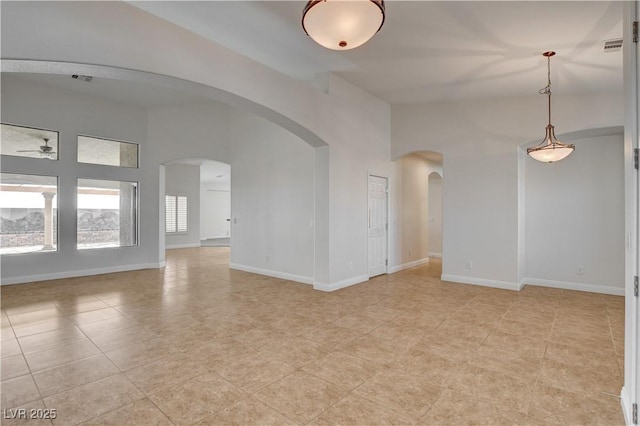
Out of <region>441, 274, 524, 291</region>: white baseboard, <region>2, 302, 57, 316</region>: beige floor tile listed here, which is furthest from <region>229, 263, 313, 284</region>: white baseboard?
<region>2, 302, 57, 316</region>: beige floor tile

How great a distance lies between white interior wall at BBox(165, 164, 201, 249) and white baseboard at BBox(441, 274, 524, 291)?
33.1 feet

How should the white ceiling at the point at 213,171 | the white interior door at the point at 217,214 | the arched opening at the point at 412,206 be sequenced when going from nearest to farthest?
1. the arched opening at the point at 412,206
2. the white ceiling at the point at 213,171
3. the white interior door at the point at 217,214

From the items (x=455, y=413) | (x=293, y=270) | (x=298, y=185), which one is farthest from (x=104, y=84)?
(x=455, y=413)

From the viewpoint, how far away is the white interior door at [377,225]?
267 inches

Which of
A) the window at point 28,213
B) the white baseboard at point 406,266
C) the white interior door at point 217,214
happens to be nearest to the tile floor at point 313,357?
the window at point 28,213

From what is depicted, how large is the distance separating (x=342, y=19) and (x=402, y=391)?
9.34ft

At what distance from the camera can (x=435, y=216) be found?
10.4 meters

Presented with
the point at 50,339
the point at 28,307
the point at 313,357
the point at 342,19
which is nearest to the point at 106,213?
the point at 28,307

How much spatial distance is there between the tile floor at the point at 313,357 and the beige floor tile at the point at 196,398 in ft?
0.04

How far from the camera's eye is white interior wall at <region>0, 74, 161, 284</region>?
20.6ft

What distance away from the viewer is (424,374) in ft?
9.12

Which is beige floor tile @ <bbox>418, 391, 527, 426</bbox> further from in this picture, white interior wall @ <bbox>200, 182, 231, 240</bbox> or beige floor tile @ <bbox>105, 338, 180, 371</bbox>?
white interior wall @ <bbox>200, 182, 231, 240</bbox>

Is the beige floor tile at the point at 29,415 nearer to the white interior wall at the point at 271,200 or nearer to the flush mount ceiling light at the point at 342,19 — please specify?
the flush mount ceiling light at the point at 342,19

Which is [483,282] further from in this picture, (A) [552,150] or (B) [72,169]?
(B) [72,169]
